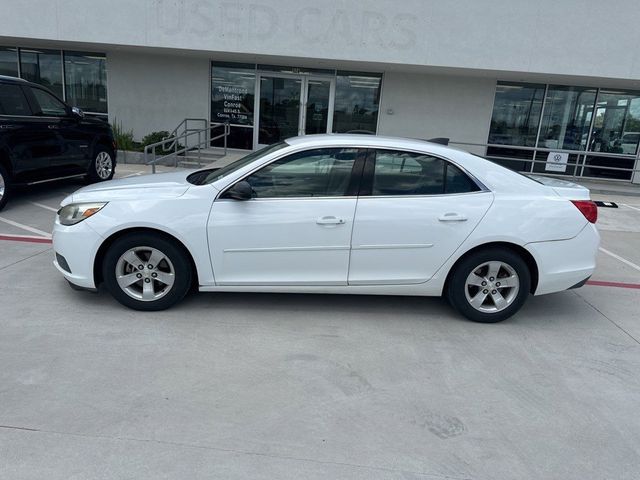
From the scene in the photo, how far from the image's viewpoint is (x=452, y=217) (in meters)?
4.27

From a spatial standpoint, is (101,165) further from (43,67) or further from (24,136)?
(43,67)

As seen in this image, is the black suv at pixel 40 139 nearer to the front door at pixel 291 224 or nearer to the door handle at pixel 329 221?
the front door at pixel 291 224

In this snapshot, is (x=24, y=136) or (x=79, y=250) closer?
(x=79, y=250)

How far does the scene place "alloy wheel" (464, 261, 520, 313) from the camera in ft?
14.5

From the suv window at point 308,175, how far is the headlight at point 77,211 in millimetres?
1331

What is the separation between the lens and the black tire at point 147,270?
418 cm

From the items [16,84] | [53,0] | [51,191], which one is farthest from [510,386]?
[53,0]

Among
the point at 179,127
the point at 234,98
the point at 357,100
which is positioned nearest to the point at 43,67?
the point at 179,127

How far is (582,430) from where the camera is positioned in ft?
10.1

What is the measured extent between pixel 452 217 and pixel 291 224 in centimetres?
140

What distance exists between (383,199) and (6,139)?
20.0 ft

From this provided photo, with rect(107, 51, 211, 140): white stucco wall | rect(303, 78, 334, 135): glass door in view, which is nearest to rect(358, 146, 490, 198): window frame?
rect(303, 78, 334, 135): glass door

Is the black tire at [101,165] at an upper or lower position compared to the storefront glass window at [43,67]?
lower

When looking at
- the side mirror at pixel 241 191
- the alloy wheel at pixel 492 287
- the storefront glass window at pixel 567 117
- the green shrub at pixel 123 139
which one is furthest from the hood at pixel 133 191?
the storefront glass window at pixel 567 117
